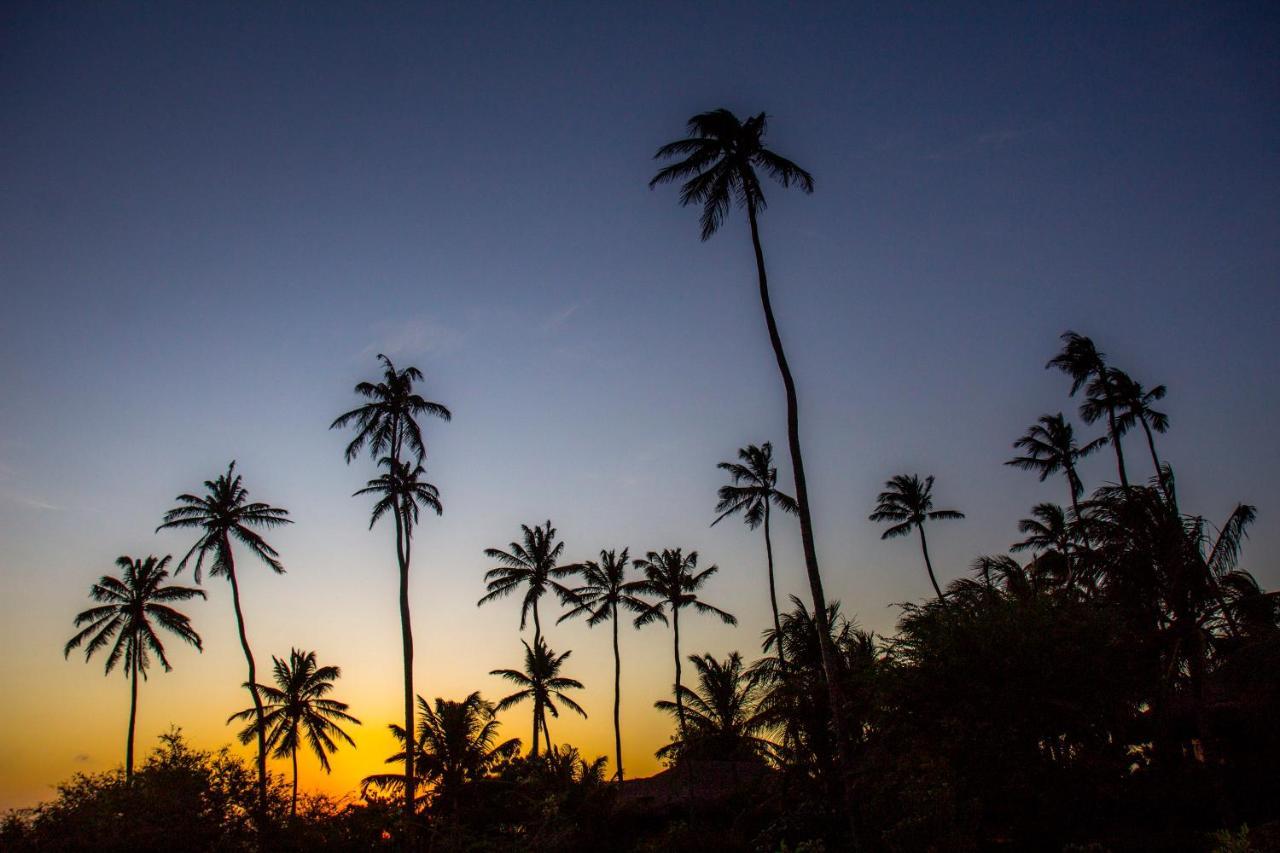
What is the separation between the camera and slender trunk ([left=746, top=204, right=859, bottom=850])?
61.1ft

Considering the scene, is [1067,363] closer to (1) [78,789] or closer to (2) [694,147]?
(2) [694,147]

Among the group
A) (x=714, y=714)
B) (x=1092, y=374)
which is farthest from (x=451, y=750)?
(x=1092, y=374)

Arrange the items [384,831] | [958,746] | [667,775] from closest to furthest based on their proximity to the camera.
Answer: [958,746] < [384,831] < [667,775]

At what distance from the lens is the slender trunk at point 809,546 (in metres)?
18.6

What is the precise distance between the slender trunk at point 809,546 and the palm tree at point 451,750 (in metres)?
21.8

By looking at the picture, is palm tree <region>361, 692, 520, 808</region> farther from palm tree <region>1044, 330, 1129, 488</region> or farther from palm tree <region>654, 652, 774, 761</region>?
palm tree <region>1044, 330, 1129, 488</region>

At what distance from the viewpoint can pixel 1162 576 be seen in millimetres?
23594

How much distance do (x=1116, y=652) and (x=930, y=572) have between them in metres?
20.7

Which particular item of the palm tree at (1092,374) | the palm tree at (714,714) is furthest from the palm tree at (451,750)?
the palm tree at (1092,374)

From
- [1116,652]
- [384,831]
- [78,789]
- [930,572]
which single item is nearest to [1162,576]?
[1116,652]

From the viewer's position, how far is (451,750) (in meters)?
37.2

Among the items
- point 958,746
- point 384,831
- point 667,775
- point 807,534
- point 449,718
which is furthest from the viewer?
point 667,775

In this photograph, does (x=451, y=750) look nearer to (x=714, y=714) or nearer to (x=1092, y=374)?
(x=714, y=714)

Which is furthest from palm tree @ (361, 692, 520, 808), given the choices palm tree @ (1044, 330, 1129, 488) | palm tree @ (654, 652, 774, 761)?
palm tree @ (1044, 330, 1129, 488)
